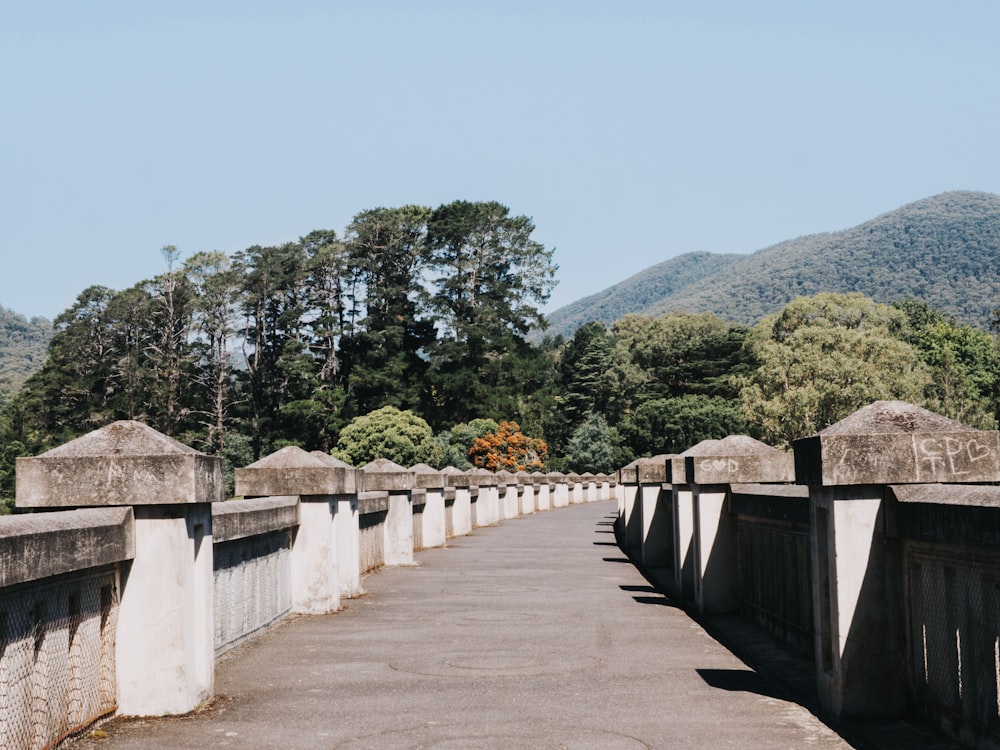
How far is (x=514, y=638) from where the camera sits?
1184cm

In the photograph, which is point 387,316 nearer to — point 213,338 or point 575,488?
A: point 213,338

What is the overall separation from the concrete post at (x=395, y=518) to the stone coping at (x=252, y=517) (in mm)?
7264

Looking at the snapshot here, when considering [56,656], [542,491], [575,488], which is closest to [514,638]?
[56,656]

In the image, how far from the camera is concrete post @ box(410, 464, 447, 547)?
86.7 feet

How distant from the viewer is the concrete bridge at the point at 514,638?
6.80 m

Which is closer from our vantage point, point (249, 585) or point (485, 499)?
point (249, 585)

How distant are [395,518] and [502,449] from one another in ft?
212

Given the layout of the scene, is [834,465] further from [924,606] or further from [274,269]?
[274,269]

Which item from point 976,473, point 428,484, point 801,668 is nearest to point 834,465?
point 976,473

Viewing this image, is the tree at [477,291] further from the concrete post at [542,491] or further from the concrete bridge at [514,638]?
the concrete bridge at [514,638]

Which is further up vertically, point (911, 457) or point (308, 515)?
point (911, 457)

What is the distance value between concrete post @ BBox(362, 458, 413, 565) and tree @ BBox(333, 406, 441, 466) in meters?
62.6

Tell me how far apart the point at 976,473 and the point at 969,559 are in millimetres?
1295

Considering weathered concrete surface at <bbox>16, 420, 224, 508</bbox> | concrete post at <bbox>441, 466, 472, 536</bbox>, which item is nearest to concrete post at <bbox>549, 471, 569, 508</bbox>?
concrete post at <bbox>441, 466, 472, 536</bbox>
